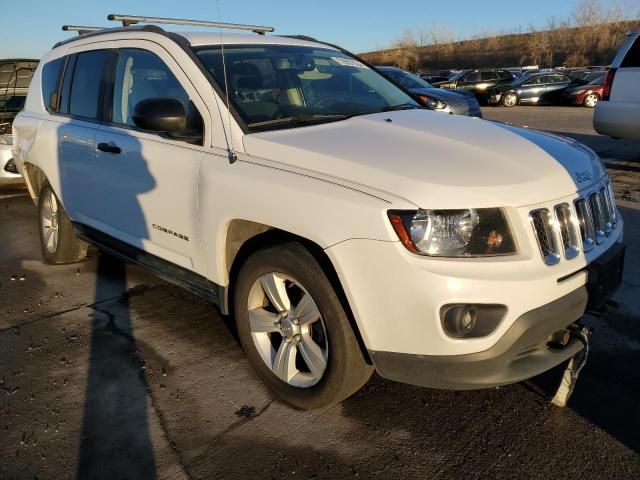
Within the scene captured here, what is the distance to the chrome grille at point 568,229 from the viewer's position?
2393 mm

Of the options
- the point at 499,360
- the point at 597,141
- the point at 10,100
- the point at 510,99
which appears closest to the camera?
the point at 499,360

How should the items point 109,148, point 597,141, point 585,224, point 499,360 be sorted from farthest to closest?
point 597,141 < point 109,148 < point 585,224 < point 499,360

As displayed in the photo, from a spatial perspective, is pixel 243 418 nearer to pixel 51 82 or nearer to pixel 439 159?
pixel 439 159

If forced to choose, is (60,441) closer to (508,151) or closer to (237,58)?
(237,58)

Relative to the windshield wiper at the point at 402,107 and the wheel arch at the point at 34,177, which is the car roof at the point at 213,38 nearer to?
the windshield wiper at the point at 402,107

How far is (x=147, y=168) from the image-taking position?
129 inches

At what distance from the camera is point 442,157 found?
2.50 m

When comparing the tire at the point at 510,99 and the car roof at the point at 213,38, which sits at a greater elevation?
the car roof at the point at 213,38

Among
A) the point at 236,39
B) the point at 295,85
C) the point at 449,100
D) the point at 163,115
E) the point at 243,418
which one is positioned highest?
the point at 236,39

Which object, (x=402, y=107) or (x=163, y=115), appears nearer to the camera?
(x=163, y=115)

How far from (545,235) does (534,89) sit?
21577mm

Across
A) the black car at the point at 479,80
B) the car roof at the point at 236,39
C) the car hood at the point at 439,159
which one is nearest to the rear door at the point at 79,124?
the car roof at the point at 236,39

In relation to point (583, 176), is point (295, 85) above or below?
above

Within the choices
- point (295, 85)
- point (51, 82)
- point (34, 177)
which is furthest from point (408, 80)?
point (295, 85)
